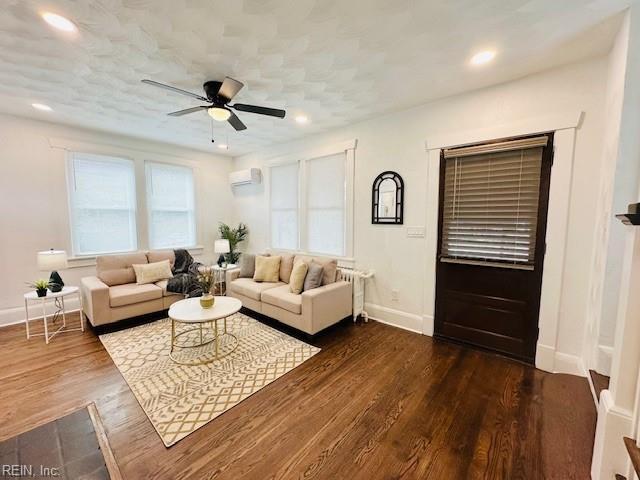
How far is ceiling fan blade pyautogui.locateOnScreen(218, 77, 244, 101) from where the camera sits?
2.23 meters

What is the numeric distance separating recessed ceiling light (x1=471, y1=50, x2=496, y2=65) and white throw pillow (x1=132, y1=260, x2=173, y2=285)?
4599 millimetres

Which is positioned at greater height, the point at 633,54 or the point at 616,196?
the point at 633,54

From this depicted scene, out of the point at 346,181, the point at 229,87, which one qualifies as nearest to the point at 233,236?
the point at 346,181

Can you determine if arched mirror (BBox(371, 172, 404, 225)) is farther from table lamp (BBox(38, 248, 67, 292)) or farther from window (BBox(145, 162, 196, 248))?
table lamp (BBox(38, 248, 67, 292))

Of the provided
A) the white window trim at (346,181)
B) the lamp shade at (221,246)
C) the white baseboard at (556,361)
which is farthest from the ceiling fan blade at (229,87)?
the white baseboard at (556,361)

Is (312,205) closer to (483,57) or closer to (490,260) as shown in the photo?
(490,260)

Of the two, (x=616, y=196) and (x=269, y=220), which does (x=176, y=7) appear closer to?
(x=616, y=196)

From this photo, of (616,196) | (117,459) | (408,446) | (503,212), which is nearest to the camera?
(117,459)

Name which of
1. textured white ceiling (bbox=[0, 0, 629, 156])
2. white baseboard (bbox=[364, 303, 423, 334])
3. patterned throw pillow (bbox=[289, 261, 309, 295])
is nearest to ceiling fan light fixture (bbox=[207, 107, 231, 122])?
textured white ceiling (bbox=[0, 0, 629, 156])

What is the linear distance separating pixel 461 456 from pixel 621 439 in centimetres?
78

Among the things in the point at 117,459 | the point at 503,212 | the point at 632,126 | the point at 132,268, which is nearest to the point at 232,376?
the point at 117,459

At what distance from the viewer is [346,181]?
153 inches

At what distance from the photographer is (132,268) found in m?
3.97

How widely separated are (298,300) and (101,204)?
363 cm
